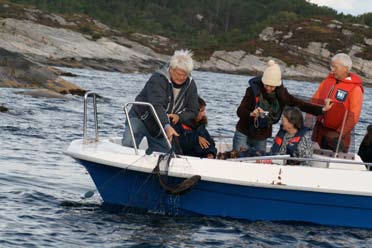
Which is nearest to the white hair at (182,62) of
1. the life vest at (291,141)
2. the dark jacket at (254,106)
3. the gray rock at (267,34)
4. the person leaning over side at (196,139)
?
the person leaning over side at (196,139)

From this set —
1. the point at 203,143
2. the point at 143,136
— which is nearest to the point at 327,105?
the point at 203,143

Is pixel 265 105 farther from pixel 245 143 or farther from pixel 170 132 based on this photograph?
pixel 170 132

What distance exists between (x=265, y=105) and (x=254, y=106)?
14cm

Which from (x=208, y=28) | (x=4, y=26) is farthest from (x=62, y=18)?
(x=208, y=28)

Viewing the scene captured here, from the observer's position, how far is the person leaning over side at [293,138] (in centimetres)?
989

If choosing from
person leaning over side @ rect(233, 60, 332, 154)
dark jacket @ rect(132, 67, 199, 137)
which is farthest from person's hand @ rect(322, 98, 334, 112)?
dark jacket @ rect(132, 67, 199, 137)

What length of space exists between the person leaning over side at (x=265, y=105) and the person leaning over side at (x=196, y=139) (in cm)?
47

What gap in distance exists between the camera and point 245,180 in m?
9.45

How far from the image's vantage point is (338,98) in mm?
10461

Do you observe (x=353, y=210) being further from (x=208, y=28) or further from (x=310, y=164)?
(x=208, y=28)

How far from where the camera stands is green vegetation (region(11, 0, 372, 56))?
285ft

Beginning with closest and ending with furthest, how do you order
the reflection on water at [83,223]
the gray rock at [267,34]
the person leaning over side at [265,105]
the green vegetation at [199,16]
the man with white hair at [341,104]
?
the reflection on water at [83,223] → the person leaning over side at [265,105] → the man with white hair at [341,104] → the gray rock at [267,34] → the green vegetation at [199,16]

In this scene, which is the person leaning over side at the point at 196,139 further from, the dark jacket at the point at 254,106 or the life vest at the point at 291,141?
the life vest at the point at 291,141

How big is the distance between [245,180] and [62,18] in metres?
65.7
